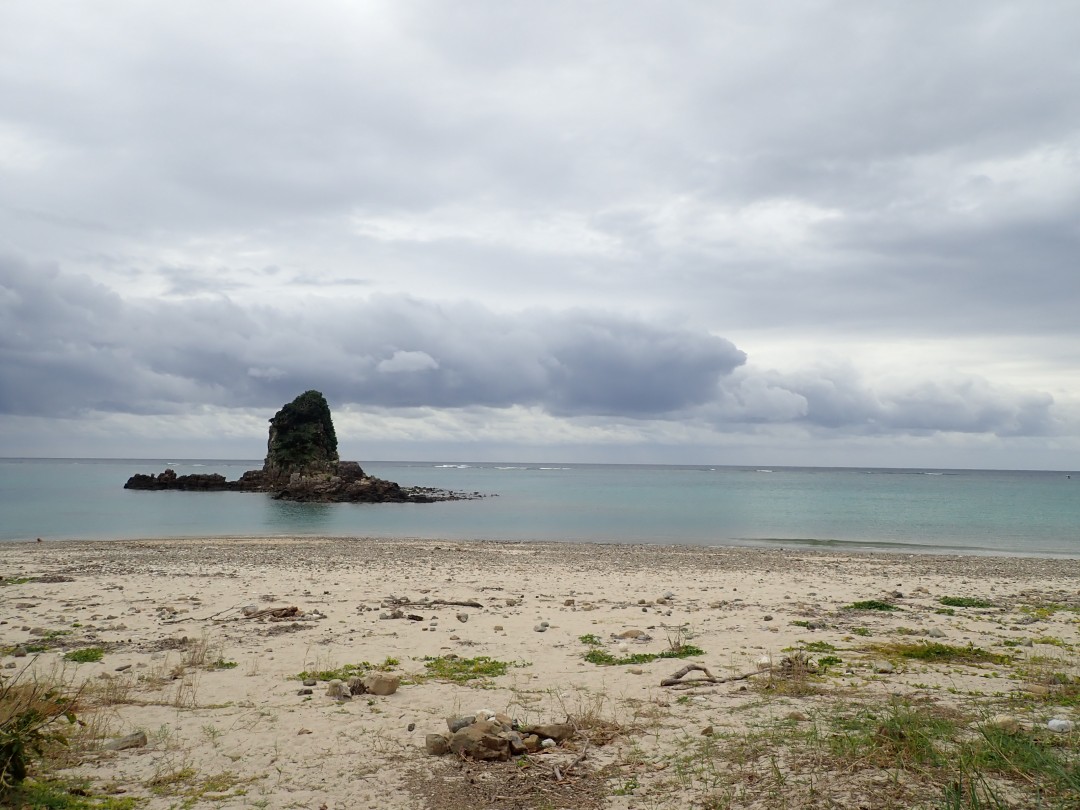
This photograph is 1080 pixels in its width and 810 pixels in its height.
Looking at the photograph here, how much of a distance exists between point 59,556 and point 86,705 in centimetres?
2619

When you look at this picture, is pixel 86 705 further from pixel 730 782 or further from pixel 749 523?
pixel 749 523

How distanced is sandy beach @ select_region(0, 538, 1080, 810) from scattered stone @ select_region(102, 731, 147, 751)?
12cm

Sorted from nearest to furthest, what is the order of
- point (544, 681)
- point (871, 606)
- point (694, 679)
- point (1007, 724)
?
point (1007, 724)
point (694, 679)
point (544, 681)
point (871, 606)

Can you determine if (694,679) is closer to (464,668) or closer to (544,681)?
(544,681)

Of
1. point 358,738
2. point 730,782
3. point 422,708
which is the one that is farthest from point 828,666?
point 358,738

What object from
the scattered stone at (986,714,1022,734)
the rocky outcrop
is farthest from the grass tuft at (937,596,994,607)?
the rocky outcrop

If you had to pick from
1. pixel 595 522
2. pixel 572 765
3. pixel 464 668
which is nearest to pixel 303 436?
pixel 595 522

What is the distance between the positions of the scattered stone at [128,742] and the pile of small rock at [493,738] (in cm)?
312

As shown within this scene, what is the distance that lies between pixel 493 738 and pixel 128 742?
401 centimetres

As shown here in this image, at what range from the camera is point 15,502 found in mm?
71250

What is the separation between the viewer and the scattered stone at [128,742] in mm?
7590

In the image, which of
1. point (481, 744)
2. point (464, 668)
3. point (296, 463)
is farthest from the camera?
point (296, 463)

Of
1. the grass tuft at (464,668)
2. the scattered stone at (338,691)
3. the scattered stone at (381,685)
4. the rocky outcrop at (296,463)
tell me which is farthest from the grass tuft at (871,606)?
the rocky outcrop at (296,463)

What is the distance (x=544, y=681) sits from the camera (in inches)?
418
